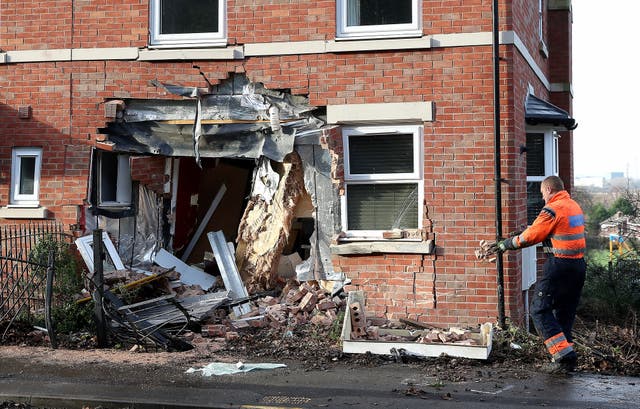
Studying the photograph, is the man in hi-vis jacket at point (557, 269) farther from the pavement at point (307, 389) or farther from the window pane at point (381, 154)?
the window pane at point (381, 154)

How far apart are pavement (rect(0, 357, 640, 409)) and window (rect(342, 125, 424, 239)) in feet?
7.54

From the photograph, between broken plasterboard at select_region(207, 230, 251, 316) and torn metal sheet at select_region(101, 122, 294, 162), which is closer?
torn metal sheet at select_region(101, 122, 294, 162)

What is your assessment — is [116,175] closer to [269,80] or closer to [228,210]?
[228,210]

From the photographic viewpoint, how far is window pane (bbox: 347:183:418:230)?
9.10 metres

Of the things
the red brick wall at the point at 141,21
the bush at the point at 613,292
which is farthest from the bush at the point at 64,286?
the bush at the point at 613,292

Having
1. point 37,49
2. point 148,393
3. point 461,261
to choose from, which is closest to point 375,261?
point 461,261

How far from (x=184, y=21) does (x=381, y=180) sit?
3.34m

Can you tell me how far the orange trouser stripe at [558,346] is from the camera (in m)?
7.07

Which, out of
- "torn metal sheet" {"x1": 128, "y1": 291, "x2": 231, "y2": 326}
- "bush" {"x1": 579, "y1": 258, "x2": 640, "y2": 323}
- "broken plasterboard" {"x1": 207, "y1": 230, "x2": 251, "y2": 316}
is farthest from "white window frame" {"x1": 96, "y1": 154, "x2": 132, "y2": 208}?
"bush" {"x1": 579, "y1": 258, "x2": 640, "y2": 323}

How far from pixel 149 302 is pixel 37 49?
152 inches

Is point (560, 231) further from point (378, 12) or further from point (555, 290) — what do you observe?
point (378, 12)

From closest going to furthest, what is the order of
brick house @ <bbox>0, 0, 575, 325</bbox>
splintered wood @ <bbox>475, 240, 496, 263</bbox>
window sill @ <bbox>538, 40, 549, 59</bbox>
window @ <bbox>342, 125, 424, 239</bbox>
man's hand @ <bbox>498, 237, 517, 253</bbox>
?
man's hand @ <bbox>498, 237, 517, 253</bbox> → splintered wood @ <bbox>475, 240, 496, 263</bbox> → brick house @ <bbox>0, 0, 575, 325</bbox> → window @ <bbox>342, 125, 424, 239</bbox> → window sill @ <bbox>538, 40, 549, 59</bbox>

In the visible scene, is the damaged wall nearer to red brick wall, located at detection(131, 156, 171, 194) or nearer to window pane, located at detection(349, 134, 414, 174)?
window pane, located at detection(349, 134, 414, 174)

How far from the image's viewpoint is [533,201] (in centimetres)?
991
